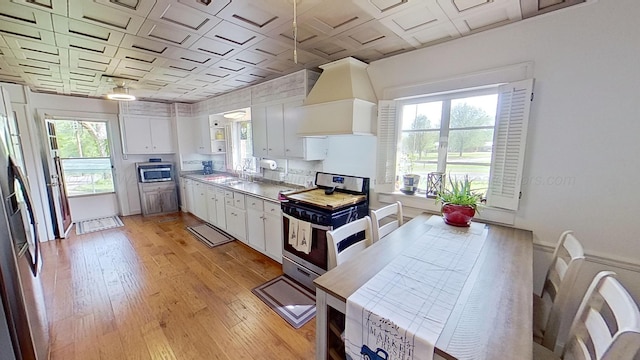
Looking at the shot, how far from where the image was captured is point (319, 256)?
2.47 metres

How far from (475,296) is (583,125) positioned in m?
1.48

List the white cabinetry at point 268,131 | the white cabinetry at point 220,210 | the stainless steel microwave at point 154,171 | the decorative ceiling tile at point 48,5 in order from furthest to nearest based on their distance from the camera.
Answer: the stainless steel microwave at point 154,171
the white cabinetry at point 220,210
the white cabinetry at point 268,131
the decorative ceiling tile at point 48,5

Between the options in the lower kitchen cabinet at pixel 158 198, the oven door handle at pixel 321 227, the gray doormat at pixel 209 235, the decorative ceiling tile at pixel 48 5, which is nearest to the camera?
the decorative ceiling tile at pixel 48 5

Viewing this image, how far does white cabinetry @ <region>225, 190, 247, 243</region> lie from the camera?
3.58 m

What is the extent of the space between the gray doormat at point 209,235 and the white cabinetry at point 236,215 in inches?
5.9

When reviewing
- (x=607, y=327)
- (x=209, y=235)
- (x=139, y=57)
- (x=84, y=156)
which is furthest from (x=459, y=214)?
(x=84, y=156)

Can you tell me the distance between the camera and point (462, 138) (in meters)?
2.22

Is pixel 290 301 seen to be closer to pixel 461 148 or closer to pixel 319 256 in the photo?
pixel 319 256

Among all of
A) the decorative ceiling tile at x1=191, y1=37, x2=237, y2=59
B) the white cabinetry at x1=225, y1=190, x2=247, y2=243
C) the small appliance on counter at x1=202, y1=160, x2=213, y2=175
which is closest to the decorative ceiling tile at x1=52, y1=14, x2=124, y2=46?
the decorative ceiling tile at x1=191, y1=37, x2=237, y2=59

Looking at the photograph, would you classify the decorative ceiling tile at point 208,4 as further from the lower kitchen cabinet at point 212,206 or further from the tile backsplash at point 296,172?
the lower kitchen cabinet at point 212,206

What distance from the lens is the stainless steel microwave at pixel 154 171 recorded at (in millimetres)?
5098

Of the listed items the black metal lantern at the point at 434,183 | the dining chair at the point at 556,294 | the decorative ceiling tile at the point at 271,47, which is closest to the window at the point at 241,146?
the decorative ceiling tile at the point at 271,47

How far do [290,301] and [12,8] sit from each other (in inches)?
117

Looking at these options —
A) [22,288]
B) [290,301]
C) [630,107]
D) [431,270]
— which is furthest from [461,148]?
[22,288]
